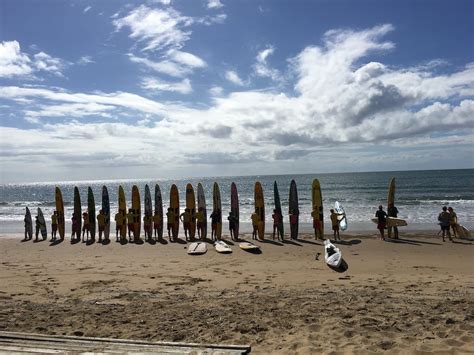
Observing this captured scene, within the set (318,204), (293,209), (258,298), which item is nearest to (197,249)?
(293,209)

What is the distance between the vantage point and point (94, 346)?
4.09 m

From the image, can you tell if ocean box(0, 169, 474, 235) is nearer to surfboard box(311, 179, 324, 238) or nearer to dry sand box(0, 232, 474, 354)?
surfboard box(311, 179, 324, 238)

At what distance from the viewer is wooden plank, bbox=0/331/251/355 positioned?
3.95 meters

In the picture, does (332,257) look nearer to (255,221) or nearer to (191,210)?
(255,221)

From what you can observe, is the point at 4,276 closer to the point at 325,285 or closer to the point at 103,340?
the point at 103,340

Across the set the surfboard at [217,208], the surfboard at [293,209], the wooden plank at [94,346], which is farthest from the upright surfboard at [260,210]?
the wooden plank at [94,346]

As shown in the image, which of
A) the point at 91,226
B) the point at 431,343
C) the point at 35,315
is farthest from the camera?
the point at 91,226

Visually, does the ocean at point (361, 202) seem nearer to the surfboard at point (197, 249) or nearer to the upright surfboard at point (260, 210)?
the upright surfboard at point (260, 210)

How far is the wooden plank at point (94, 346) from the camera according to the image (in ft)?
13.0

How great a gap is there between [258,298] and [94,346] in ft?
9.48

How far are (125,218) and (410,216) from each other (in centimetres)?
1502

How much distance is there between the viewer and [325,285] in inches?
288

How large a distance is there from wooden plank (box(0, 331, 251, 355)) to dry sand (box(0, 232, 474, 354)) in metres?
0.47

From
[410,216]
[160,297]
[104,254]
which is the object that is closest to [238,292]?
[160,297]
